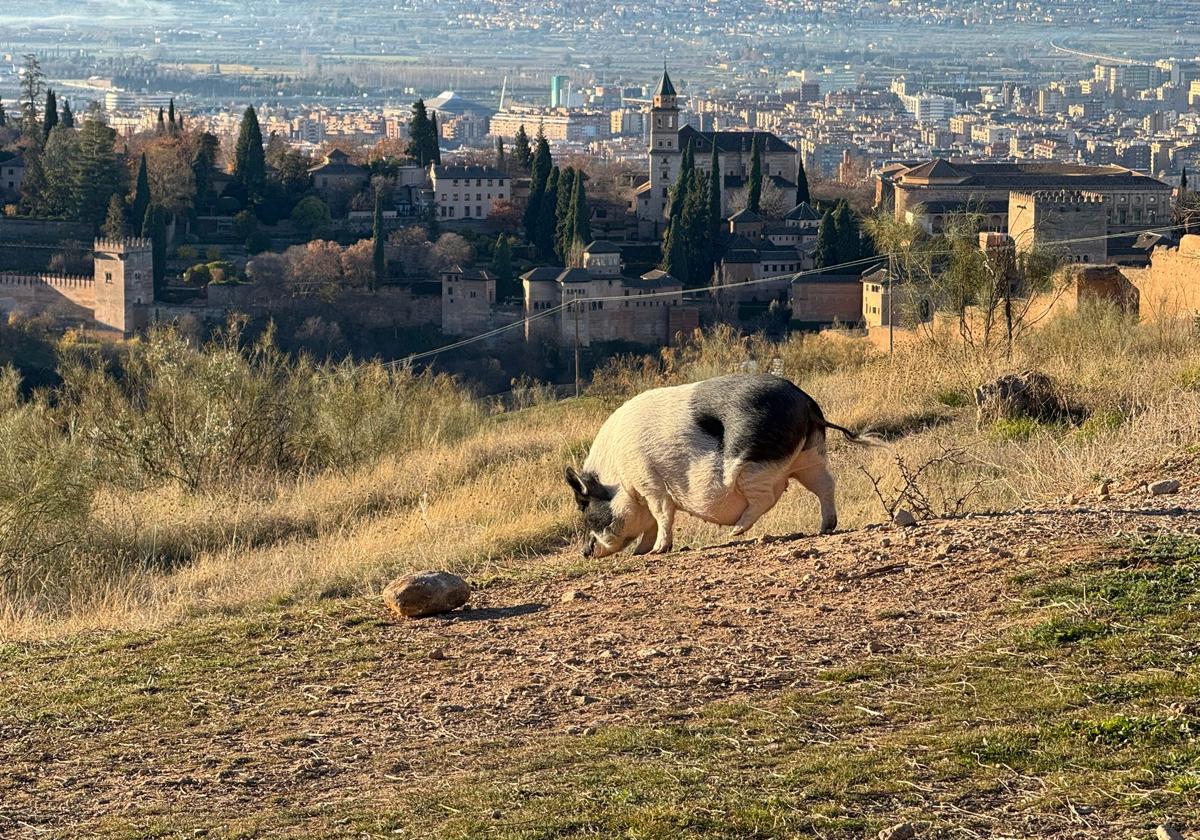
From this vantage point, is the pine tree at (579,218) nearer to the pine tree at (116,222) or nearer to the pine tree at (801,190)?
the pine tree at (801,190)

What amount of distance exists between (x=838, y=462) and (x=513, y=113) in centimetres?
17140

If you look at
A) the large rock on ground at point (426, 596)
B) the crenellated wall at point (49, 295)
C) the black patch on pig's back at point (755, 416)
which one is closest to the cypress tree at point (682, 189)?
the crenellated wall at point (49, 295)

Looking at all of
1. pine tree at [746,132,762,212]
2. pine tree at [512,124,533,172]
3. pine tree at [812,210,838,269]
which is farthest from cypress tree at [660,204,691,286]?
pine tree at [512,124,533,172]

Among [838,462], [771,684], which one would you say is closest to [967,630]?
[771,684]

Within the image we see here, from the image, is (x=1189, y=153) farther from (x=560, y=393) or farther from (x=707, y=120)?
(x=560, y=393)

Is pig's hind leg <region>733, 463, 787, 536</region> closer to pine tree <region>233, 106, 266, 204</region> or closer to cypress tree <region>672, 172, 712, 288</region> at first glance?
cypress tree <region>672, 172, 712, 288</region>

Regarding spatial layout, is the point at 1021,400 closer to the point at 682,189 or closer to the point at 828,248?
the point at 828,248

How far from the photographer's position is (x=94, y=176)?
2263 inches

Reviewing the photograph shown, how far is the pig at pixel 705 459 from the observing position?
20.8 ft

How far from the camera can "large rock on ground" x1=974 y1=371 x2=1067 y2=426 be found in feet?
33.4

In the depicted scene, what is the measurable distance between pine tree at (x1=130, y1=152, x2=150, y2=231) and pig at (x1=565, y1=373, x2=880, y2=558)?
50.2 metres

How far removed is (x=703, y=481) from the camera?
21.0 ft

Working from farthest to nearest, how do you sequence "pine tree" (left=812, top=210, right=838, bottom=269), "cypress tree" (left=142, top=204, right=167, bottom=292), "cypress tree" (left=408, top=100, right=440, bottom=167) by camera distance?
"cypress tree" (left=408, top=100, right=440, bottom=167), "cypress tree" (left=142, top=204, right=167, bottom=292), "pine tree" (left=812, top=210, right=838, bottom=269)

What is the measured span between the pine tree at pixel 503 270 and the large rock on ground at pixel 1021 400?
4398 centimetres
